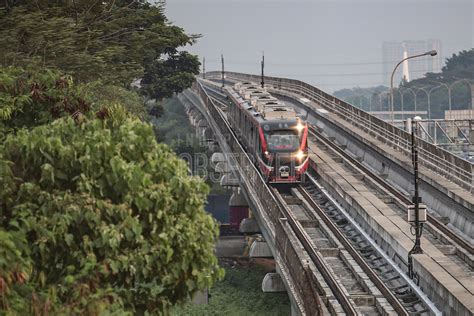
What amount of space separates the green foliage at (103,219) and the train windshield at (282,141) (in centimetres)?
2561

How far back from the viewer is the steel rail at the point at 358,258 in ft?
86.5

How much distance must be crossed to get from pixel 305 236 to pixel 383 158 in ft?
45.7

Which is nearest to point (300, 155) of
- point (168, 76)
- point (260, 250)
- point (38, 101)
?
point (260, 250)

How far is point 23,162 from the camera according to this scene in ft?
52.1

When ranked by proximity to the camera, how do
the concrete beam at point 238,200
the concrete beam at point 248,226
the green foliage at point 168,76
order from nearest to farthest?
the concrete beam at point 248,226
the concrete beam at point 238,200
the green foliage at point 168,76

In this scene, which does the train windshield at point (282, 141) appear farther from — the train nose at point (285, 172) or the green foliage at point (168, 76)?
the green foliage at point (168, 76)

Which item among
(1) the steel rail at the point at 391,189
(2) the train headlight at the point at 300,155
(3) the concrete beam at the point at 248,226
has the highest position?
(2) the train headlight at the point at 300,155

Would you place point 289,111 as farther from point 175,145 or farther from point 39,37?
point 175,145

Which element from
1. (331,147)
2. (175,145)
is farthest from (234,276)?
(175,145)

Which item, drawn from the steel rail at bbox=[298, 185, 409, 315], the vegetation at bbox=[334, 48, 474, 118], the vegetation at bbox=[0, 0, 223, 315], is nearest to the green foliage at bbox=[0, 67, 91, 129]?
the vegetation at bbox=[0, 0, 223, 315]

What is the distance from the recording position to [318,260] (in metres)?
31.2

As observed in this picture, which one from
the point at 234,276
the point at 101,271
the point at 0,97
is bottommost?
the point at 234,276

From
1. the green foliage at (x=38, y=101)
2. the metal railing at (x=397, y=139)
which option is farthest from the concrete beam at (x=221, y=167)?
the green foliage at (x=38, y=101)

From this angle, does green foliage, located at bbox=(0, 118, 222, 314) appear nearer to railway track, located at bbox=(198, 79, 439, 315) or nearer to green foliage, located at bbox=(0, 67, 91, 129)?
green foliage, located at bbox=(0, 67, 91, 129)
